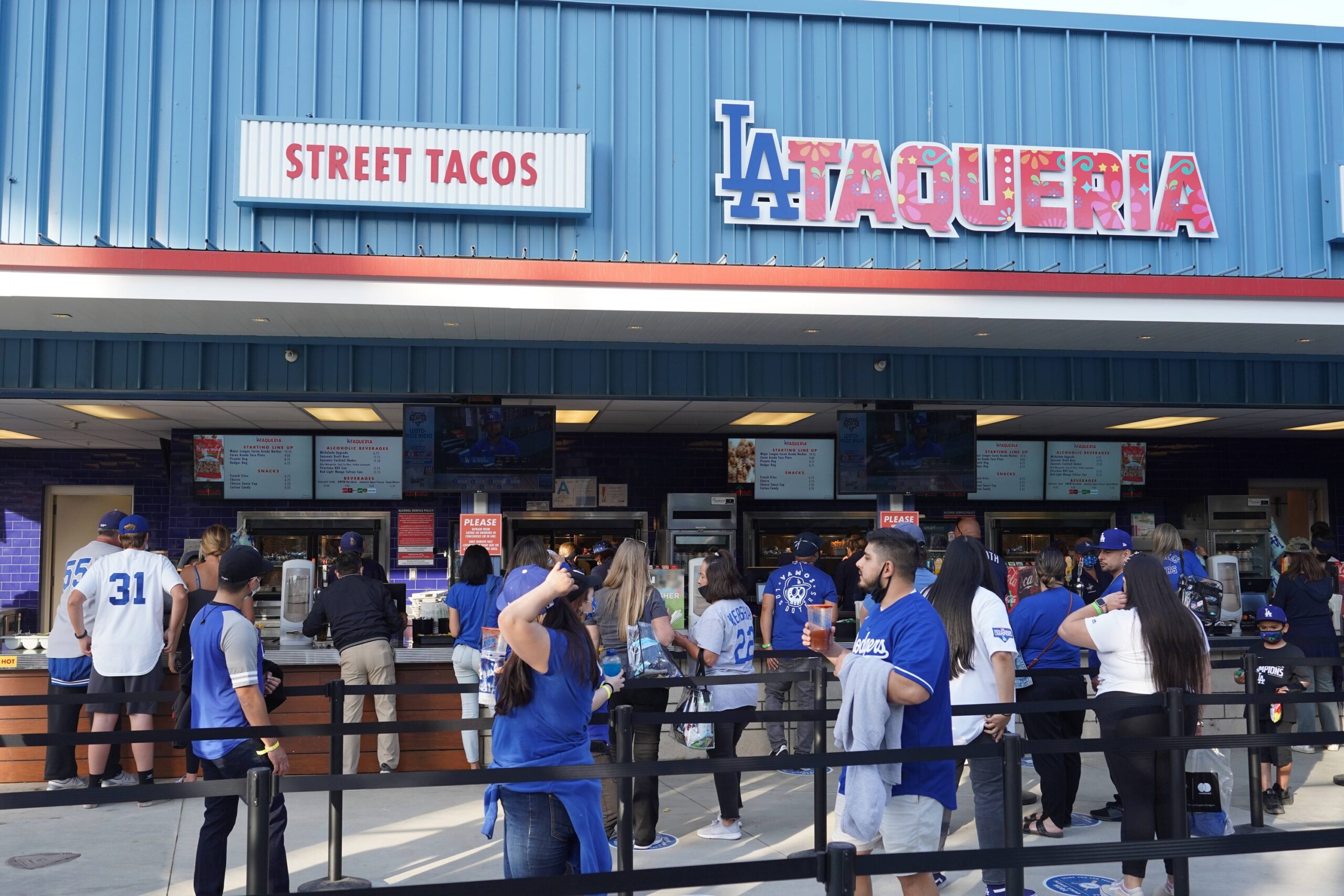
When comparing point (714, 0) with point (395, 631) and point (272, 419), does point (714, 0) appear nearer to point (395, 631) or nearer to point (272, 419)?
point (395, 631)

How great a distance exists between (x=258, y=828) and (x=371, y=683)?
418cm

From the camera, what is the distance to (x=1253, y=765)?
19.3ft

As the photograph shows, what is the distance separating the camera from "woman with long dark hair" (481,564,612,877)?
3252mm

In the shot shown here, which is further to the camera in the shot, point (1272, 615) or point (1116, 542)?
point (1272, 615)

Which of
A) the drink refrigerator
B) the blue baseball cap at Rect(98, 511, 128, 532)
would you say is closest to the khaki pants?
the blue baseball cap at Rect(98, 511, 128, 532)

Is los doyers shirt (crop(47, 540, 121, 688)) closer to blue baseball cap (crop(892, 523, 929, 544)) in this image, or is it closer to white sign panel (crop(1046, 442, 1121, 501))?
blue baseball cap (crop(892, 523, 929, 544))

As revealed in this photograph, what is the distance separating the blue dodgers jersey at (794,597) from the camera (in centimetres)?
731

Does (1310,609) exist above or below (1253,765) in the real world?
above

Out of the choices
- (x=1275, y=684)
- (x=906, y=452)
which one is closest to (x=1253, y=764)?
(x=1275, y=684)

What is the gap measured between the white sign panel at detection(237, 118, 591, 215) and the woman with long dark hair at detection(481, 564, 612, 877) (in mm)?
4601

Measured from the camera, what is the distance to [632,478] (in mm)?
12367

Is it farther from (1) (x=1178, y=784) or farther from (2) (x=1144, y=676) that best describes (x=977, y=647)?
(1) (x=1178, y=784)

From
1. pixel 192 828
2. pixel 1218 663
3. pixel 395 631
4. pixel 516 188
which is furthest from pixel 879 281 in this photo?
pixel 192 828

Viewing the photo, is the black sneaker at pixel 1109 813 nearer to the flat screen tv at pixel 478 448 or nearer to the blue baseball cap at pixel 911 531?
the blue baseball cap at pixel 911 531
